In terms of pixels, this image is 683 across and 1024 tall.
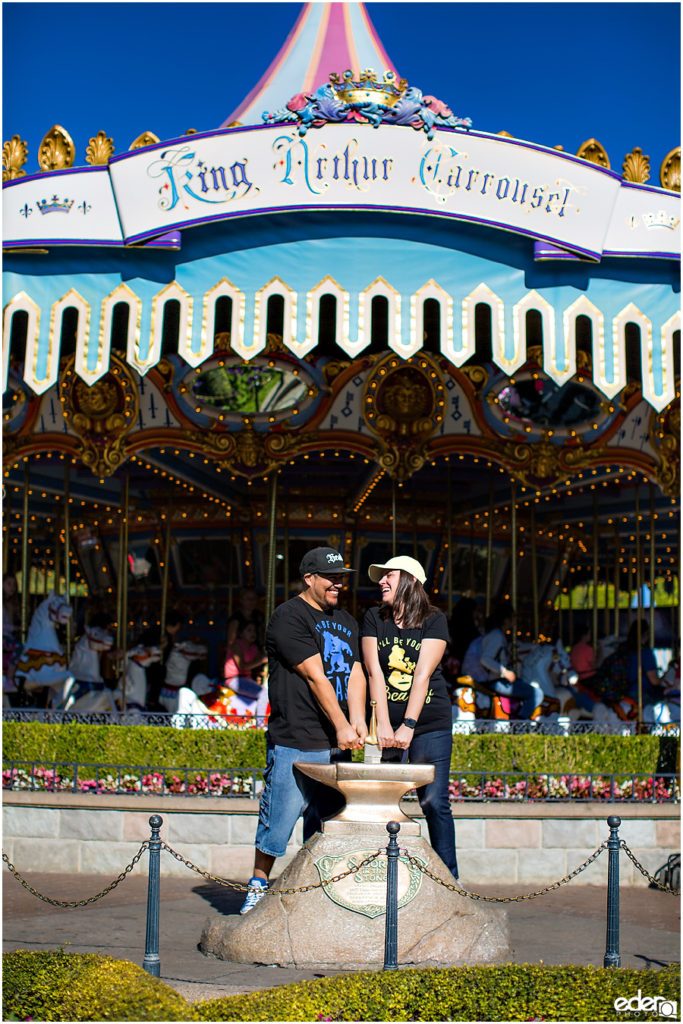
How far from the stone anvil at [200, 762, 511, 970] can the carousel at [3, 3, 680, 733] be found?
4.37 meters

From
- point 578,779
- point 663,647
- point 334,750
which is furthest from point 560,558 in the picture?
point 334,750

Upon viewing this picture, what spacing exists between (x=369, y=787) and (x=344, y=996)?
1588mm

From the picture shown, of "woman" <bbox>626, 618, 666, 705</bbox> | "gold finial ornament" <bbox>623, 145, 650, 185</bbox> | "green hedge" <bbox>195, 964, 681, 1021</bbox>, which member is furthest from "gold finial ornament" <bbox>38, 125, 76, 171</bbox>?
"woman" <bbox>626, 618, 666, 705</bbox>

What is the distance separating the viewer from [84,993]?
4.29 meters

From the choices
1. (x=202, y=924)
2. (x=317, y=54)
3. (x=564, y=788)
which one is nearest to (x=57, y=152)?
(x=317, y=54)

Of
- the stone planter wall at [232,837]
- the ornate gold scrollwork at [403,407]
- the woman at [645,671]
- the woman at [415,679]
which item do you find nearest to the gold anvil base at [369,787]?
the woman at [415,679]

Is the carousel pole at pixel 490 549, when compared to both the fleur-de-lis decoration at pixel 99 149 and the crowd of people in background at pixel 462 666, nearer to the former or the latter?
the crowd of people in background at pixel 462 666

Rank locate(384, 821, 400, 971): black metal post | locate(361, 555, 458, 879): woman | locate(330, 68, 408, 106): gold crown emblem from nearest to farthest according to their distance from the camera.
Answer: locate(384, 821, 400, 971): black metal post, locate(361, 555, 458, 879): woman, locate(330, 68, 408, 106): gold crown emblem

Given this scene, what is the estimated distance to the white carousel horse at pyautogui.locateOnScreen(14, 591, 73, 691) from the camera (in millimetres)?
12383

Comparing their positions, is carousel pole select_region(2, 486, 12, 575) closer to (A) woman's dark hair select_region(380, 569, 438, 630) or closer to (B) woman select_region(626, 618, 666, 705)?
(B) woman select_region(626, 618, 666, 705)

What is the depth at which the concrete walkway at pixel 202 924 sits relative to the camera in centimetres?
567

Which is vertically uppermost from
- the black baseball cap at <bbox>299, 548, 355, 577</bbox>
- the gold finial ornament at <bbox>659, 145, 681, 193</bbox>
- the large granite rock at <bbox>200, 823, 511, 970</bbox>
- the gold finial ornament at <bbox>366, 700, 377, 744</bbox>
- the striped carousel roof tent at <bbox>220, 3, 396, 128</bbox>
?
the striped carousel roof tent at <bbox>220, 3, 396, 128</bbox>

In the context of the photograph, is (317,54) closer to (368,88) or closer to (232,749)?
(368,88)

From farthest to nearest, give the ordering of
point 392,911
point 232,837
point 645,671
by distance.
A: 1. point 645,671
2. point 232,837
3. point 392,911
